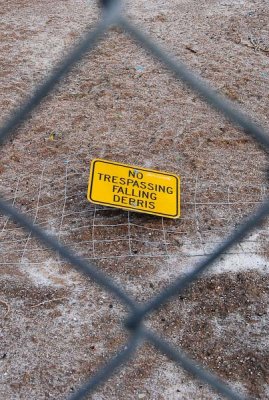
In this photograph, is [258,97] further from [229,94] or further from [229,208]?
[229,208]

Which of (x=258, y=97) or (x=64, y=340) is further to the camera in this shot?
(x=258, y=97)

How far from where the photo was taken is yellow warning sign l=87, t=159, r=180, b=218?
233 cm

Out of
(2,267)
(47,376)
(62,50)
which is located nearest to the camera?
(47,376)

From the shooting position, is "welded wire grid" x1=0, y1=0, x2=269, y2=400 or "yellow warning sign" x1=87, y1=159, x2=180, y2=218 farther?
"yellow warning sign" x1=87, y1=159, x2=180, y2=218

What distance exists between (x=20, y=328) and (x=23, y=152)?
113 cm

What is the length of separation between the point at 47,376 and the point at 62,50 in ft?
8.13

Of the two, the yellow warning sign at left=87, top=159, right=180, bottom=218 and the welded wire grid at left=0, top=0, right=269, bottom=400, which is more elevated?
the yellow warning sign at left=87, top=159, right=180, bottom=218

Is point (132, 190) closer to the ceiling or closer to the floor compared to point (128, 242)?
closer to the ceiling

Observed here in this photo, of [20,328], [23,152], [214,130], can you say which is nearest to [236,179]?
[214,130]

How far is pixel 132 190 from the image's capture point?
2377 millimetres

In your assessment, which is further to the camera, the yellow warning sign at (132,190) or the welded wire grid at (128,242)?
the yellow warning sign at (132,190)

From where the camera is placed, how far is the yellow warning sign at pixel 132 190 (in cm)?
233

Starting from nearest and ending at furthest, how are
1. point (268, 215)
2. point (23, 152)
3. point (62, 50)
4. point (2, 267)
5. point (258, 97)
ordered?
point (2, 267) < point (268, 215) < point (23, 152) < point (258, 97) < point (62, 50)

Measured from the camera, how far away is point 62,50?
12.2 feet
